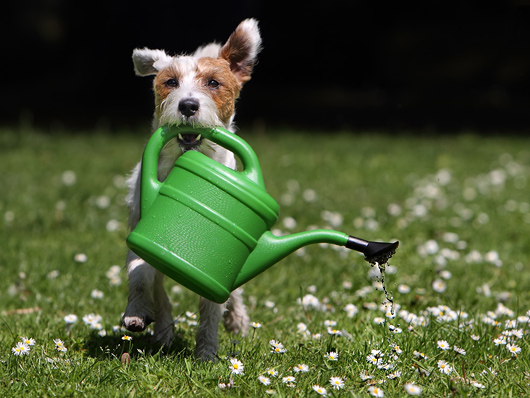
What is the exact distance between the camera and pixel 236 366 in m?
2.72

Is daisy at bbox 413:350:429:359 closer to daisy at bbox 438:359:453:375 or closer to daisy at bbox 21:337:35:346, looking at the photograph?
daisy at bbox 438:359:453:375

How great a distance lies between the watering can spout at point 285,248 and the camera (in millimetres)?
2656

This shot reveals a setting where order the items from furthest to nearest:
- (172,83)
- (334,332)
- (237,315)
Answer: (237,315)
(334,332)
(172,83)

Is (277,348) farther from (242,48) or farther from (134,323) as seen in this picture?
(242,48)

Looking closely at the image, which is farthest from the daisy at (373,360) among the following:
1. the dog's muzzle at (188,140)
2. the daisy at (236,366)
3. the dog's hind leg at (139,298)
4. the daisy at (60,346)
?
the daisy at (60,346)

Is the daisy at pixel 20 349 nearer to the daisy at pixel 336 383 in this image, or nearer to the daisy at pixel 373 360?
the daisy at pixel 336 383

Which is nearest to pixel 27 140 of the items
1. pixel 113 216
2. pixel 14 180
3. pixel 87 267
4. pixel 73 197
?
pixel 14 180

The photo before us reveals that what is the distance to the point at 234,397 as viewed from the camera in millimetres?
2525

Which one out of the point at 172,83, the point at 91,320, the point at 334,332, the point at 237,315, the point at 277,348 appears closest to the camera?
the point at 277,348

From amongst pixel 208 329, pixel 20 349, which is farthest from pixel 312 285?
pixel 20 349

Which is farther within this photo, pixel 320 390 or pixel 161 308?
pixel 161 308

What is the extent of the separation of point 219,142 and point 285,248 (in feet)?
1.70

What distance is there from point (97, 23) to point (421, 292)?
1199 cm

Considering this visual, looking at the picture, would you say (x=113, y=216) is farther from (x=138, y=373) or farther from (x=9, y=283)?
(x=138, y=373)
